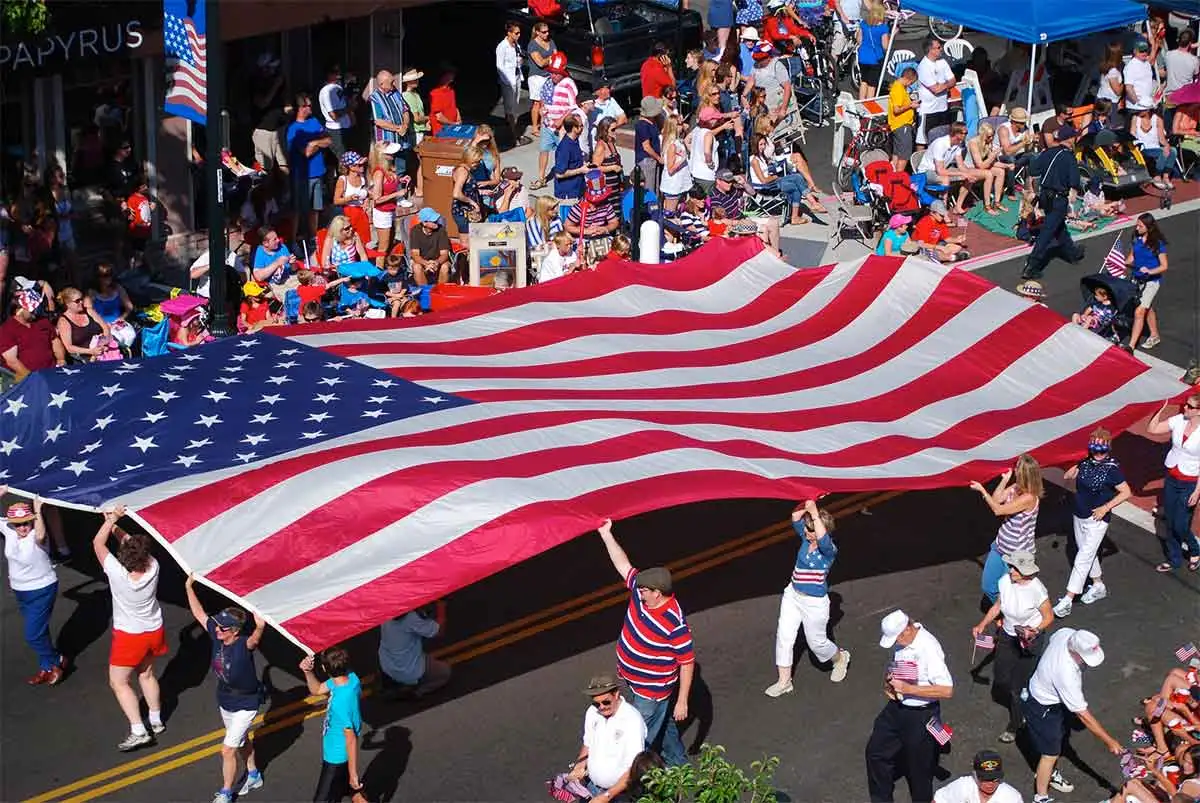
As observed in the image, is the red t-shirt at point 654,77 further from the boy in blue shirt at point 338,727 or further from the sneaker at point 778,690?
the boy in blue shirt at point 338,727

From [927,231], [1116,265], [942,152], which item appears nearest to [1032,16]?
[942,152]

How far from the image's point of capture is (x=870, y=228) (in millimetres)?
24891

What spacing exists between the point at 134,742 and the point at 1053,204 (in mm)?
14797

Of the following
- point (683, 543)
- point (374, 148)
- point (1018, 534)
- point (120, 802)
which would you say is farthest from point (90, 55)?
point (1018, 534)

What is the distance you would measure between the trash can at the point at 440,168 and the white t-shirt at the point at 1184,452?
1089 centimetres

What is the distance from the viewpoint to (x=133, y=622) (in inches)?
523

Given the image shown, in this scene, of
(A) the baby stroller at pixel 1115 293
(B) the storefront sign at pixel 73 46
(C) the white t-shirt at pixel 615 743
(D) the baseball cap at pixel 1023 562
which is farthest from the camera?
(A) the baby stroller at pixel 1115 293

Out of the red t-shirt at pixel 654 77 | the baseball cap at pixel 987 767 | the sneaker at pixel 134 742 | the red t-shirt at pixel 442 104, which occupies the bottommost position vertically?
the sneaker at pixel 134 742

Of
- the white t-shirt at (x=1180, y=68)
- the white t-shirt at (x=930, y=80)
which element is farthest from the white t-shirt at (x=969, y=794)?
the white t-shirt at (x=1180, y=68)

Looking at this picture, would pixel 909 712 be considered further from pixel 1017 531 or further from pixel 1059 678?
pixel 1017 531

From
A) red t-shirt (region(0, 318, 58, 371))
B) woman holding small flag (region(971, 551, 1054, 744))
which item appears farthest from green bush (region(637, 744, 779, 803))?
red t-shirt (region(0, 318, 58, 371))

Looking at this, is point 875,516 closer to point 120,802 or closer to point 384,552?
point 384,552

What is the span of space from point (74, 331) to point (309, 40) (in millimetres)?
8475

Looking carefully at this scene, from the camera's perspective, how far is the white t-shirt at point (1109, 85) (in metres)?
28.2
